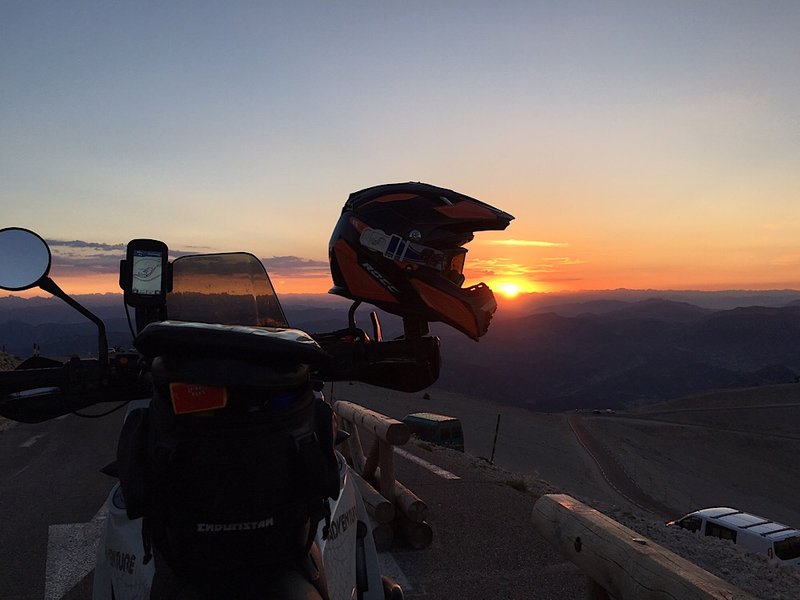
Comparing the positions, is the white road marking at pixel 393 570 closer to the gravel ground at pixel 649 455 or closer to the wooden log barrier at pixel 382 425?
the wooden log barrier at pixel 382 425

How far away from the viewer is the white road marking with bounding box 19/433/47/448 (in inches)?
499

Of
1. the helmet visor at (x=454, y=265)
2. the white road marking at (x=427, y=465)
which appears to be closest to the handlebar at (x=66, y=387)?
the helmet visor at (x=454, y=265)

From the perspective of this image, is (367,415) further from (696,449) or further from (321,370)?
(696,449)

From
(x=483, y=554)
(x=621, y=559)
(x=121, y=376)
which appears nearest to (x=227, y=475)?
(x=121, y=376)

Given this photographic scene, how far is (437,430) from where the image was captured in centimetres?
2198

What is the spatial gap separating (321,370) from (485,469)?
810 centimetres

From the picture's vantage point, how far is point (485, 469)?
1002cm

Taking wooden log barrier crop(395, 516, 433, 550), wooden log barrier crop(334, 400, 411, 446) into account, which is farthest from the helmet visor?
wooden log barrier crop(395, 516, 433, 550)

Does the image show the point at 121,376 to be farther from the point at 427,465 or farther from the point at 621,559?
the point at 427,465

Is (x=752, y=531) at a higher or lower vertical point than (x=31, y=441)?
lower

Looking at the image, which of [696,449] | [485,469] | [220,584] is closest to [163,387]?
[220,584]

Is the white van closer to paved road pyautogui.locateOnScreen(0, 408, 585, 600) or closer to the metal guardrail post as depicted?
paved road pyautogui.locateOnScreen(0, 408, 585, 600)

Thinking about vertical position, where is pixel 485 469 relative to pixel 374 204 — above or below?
below

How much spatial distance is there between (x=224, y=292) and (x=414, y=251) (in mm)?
1225
